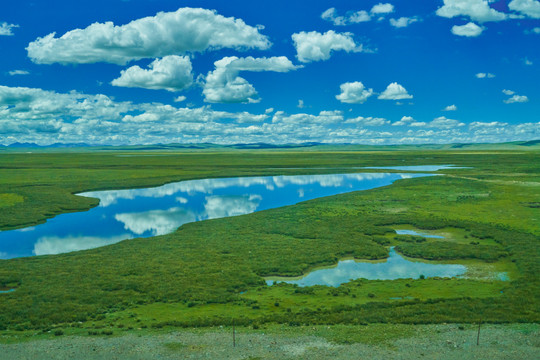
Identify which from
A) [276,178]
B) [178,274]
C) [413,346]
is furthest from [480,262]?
[276,178]

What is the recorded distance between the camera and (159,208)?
5981 cm

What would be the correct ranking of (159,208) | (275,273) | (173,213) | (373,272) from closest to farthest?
(275,273), (373,272), (173,213), (159,208)

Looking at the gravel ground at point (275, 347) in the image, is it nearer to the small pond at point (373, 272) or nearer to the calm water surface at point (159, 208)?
the small pond at point (373, 272)

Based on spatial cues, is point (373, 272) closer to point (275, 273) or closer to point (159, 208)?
point (275, 273)

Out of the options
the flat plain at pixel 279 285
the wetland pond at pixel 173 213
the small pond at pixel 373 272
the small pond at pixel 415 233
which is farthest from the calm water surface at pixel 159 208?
the small pond at pixel 415 233

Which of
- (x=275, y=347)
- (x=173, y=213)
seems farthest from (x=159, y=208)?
(x=275, y=347)

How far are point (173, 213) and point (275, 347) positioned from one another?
40.1m

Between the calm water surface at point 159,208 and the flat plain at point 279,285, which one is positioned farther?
the calm water surface at point 159,208

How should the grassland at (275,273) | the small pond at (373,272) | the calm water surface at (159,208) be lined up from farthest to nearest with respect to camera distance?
the calm water surface at (159,208)
the small pond at (373,272)
the grassland at (275,273)

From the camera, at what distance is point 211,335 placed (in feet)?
62.5

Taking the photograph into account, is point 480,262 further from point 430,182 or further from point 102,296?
point 430,182

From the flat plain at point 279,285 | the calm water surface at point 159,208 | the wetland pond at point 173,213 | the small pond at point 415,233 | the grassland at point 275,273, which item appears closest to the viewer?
the flat plain at point 279,285

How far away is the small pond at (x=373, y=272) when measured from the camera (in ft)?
93.7

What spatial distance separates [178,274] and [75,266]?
8.17m
